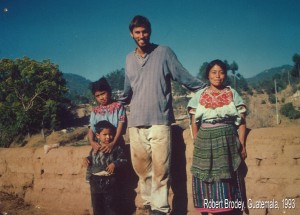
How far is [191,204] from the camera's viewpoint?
10.4 feet

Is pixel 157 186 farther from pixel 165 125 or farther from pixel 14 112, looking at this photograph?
pixel 14 112

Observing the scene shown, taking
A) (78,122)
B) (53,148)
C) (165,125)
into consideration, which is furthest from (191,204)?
(78,122)

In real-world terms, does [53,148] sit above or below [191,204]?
above

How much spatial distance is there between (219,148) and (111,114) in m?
1.35

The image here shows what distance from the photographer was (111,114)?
3332 mm

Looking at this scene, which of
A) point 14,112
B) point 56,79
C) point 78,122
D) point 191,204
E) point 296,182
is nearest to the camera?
point 296,182

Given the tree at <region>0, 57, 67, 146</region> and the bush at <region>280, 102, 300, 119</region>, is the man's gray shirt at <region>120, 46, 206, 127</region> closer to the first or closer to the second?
the tree at <region>0, 57, 67, 146</region>

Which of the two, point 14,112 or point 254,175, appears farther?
point 14,112

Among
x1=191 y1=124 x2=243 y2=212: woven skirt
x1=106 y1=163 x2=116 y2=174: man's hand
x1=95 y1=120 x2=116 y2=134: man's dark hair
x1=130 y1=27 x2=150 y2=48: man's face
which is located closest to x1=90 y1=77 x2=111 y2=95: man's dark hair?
x1=95 y1=120 x2=116 y2=134: man's dark hair

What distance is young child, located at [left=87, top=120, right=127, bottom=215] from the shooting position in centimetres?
316

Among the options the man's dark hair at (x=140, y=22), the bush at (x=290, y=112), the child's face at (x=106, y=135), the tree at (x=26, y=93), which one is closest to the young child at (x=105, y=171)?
the child's face at (x=106, y=135)

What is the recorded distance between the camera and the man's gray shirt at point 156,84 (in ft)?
9.13

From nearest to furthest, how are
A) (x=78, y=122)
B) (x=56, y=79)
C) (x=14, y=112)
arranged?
(x=14, y=112)
(x=56, y=79)
(x=78, y=122)

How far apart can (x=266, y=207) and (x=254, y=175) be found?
1.04 feet
